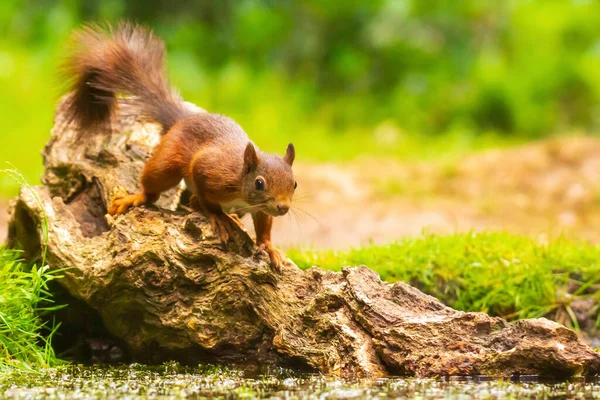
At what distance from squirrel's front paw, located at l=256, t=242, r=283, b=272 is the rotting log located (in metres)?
0.03

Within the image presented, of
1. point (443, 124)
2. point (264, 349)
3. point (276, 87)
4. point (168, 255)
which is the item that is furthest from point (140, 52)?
point (443, 124)

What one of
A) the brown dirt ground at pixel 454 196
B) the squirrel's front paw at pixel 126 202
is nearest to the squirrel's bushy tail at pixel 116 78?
the squirrel's front paw at pixel 126 202

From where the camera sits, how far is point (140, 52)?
194 inches

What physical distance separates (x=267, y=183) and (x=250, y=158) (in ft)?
0.50

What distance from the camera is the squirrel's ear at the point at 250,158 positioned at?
3.88 meters

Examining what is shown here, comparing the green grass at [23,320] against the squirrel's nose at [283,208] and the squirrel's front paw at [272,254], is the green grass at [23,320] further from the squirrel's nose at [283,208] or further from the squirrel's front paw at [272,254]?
the squirrel's nose at [283,208]

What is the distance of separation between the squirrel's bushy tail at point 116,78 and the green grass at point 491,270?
4.15ft

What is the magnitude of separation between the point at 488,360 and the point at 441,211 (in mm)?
5059

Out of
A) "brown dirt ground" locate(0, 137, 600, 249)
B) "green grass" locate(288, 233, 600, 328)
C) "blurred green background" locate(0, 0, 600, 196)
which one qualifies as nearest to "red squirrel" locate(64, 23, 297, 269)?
"green grass" locate(288, 233, 600, 328)

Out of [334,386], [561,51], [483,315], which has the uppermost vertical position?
[561,51]

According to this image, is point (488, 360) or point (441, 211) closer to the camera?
point (488, 360)

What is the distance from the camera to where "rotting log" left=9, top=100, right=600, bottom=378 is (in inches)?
147

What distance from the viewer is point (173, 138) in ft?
14.3

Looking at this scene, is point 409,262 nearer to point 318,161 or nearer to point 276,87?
point 318,161
